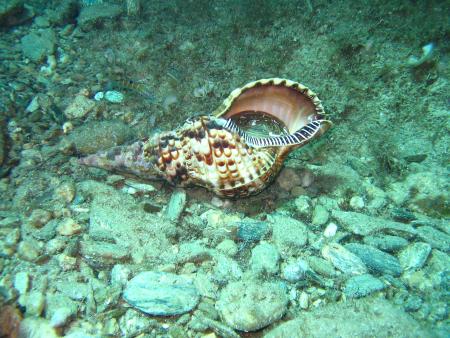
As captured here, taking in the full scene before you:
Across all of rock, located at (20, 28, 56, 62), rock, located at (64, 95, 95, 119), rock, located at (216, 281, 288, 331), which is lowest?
rock, located at (64, 95, 95, 119)

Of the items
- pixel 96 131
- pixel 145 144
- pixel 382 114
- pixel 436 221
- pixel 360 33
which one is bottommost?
pixel 96 131

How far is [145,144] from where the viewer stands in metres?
3.53

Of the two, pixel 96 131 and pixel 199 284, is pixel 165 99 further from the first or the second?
pixel 199 284

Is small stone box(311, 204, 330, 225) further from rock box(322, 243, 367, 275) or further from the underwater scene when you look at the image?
rock box(322, 243, 367, 275)

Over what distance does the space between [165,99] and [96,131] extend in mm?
1094

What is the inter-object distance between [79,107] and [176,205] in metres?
2.19

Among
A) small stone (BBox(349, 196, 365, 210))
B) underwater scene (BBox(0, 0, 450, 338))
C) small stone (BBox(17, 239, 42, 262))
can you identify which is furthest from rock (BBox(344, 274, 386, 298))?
small stone (BBox(17, 239, 42, 262))

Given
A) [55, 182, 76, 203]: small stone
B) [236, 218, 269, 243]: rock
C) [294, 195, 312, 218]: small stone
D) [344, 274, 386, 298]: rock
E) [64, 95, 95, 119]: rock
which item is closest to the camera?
[344, 274, 386, 298]: rock

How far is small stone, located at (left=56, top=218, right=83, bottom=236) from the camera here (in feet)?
9.66

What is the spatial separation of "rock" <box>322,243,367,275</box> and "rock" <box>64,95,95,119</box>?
3.69 m

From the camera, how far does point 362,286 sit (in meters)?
2.57

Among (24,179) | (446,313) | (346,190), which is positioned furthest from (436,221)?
(24,179)

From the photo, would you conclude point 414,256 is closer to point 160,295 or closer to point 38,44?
point 160,295

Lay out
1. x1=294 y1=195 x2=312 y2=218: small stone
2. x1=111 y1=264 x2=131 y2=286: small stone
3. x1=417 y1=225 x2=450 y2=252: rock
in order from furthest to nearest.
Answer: x1=294 y1=195 x2=312 y2=218: small stone → x1=417 y1=225 x2=450 y2=252: rock → x1=111 y1=264 x2=131 y2=286: small stone
